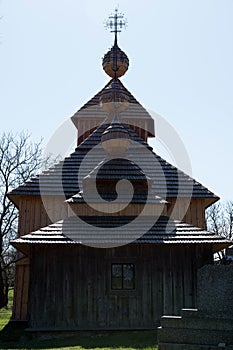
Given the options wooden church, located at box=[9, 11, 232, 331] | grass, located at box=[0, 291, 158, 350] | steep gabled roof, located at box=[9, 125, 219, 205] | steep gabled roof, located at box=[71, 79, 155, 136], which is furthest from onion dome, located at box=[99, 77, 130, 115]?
grass, located at box=[0, 291, 158, 350]

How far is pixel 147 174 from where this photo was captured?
15.7 meters

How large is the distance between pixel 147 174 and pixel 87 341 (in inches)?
252

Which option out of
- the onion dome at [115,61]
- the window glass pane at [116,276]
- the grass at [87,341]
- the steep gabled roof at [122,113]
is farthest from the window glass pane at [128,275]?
the onion dome at [115,61]

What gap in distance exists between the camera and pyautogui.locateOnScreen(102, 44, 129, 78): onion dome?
21.5 m

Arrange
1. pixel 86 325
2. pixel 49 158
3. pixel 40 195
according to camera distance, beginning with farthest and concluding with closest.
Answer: pixel 49 158, pixel 40 195, pixel 86 325

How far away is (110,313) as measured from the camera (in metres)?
12.3

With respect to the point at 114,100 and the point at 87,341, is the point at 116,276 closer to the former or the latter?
the point at 87,341

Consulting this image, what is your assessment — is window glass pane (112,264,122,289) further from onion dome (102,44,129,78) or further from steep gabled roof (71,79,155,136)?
onion dome (102,44,129,78)

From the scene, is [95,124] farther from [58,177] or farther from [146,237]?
[146,237]

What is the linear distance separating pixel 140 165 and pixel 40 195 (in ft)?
11.8

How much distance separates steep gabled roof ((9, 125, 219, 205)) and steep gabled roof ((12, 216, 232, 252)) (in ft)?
7.95

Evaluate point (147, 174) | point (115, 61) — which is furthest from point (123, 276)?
point (115, 61)

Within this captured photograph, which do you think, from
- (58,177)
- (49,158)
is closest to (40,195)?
(58,177)

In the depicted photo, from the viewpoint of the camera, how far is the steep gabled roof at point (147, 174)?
15.6m
